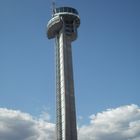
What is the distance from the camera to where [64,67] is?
143000 millimetres

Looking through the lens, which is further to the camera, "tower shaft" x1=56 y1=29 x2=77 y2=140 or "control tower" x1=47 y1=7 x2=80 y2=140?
"control tower" x1=47 y1=7 x2=80 y2=140

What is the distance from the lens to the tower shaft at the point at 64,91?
5182 inches

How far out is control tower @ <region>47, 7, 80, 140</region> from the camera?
132500mm

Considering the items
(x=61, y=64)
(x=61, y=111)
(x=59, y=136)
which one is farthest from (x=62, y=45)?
(x=59, y=136)

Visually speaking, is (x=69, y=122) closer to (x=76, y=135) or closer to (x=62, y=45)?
(x=76, y=135)

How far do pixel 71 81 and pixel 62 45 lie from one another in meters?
17.6

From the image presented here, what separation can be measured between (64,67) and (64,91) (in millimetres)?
11477

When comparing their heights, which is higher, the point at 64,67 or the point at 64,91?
the point at 64,67

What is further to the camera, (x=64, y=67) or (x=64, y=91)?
Answer: (x=64, y=67)

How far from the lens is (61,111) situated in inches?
5369

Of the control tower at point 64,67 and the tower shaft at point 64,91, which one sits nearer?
the tower shaft at point 64,91

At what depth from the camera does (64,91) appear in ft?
450

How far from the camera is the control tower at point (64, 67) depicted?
132 m

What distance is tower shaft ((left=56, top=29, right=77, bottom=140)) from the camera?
13162 centimetres
